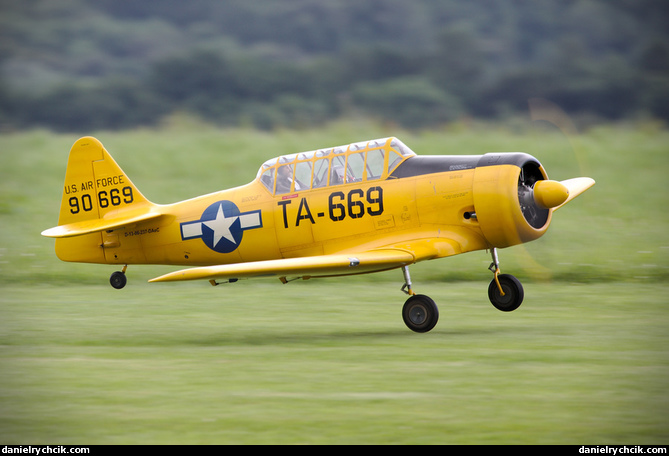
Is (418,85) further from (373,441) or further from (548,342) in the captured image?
(373,441)

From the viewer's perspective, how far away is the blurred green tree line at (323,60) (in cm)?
4209

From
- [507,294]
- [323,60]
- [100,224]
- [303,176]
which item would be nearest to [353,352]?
[303,176]

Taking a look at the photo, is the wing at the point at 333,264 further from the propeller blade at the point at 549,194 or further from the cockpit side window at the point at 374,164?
the propeller blade at the point at 549,194

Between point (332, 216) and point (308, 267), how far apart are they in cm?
147

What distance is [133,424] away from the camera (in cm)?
636

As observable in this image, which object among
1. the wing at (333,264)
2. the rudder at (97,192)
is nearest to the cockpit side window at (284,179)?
the wing at (333,264)

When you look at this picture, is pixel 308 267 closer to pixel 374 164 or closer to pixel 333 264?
pixel 333 264

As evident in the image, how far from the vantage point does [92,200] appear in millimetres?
12227

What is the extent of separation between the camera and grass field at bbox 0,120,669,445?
6285mm

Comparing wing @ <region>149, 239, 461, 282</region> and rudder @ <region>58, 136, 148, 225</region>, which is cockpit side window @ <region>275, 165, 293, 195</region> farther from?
rudder @ <region>58, 136, 148, 225</region>

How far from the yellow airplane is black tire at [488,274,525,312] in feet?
0.04
